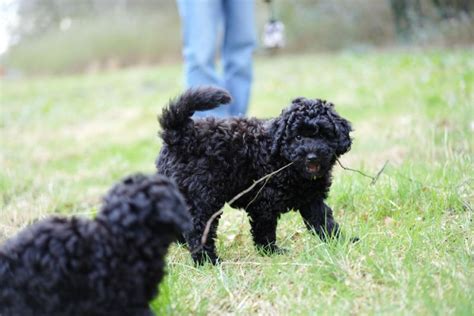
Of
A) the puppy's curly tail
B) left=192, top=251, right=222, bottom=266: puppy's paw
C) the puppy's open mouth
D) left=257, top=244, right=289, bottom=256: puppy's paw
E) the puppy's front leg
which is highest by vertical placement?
the puppy's curly tail

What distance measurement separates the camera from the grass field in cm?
269

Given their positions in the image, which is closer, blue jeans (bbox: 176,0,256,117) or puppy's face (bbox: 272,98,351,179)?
puppy's face (bbox: 272,98,351,179)

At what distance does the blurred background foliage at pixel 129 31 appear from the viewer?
61.0 feet

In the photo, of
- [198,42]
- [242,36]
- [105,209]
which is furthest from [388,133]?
[105,209]

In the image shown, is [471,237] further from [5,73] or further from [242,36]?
[5,73]

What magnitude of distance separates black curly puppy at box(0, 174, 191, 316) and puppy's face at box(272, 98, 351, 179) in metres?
1.18

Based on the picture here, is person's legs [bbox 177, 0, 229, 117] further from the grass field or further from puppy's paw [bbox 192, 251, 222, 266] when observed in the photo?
puppy's paw [bbox 192, 251, 222, 266]

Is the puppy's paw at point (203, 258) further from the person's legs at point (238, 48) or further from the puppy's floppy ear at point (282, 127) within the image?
the person's legs at point (238, 48)

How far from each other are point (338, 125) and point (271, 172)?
493 millimetres

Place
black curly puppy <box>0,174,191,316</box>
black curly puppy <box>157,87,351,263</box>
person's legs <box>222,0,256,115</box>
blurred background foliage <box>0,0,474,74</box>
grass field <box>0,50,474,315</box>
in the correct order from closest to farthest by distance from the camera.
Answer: black curly puppy <box>0,174,191,316</box> < grass field <box>0,50,474,315</box> < black curly puppy <box>157,87,351,263</box> < person's legs <box>222,0,256,115</box> < blurred background foliage <box>0,0,474,74</box>

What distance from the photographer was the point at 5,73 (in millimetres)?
20781

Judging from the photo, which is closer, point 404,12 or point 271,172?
point 271,172

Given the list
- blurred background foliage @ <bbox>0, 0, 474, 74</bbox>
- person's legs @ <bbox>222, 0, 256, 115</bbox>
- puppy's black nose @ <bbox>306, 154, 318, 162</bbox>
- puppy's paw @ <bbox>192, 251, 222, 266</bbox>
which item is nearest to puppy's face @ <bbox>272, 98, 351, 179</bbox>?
puppy's black nose @ <bbox>306, 154, 318, 162</bbox>

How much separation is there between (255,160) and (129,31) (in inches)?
677
